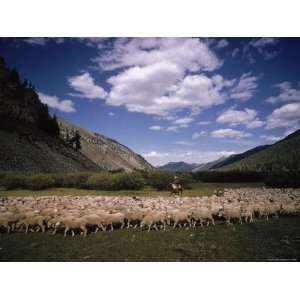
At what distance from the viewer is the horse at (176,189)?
330 inches

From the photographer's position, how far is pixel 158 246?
568 centimetres

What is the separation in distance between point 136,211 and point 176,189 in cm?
196

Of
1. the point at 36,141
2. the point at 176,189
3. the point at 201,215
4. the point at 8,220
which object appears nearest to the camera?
the point at 8,220

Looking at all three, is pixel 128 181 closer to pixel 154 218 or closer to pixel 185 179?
pixel 185 179

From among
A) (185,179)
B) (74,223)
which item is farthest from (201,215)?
(74,223)

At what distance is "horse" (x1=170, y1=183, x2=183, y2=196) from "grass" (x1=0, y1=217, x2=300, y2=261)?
6.71 feet

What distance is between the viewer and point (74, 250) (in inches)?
220

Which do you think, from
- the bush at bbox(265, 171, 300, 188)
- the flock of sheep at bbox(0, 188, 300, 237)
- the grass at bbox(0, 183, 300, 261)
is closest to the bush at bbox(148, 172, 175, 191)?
the flock of sheep at bbox(0, 188, 300, 237)

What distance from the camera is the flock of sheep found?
645 centimetres
